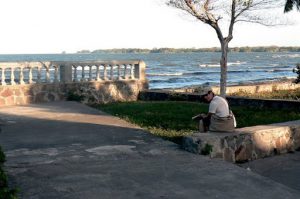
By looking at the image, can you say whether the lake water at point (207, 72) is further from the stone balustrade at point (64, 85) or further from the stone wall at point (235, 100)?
the stone balustrade at point (64, 85)

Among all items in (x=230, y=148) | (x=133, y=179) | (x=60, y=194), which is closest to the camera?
(x=60, y=194)

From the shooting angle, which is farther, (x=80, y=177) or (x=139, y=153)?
(x=139, y=153)

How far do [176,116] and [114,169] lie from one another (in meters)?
5.86

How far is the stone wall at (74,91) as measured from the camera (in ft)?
47.8

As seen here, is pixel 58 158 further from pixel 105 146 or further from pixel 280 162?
pixel 280 162

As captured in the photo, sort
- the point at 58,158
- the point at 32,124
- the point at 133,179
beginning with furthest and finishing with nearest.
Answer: the point at 32,124
the point at 58,158
the point at 133,179

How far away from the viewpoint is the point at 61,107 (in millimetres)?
13734

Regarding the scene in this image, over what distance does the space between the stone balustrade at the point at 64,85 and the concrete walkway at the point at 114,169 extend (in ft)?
16.4

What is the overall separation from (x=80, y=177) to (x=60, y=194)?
74 centimetres

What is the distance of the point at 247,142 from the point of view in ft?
27.0

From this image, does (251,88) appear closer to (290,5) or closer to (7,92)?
(290,5)

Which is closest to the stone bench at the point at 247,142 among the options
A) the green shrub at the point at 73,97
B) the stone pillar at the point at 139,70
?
the green shrub at the point at 73,97

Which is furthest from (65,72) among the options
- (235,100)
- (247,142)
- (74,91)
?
(247,142)

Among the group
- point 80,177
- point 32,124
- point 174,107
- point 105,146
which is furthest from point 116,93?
point 80,177
